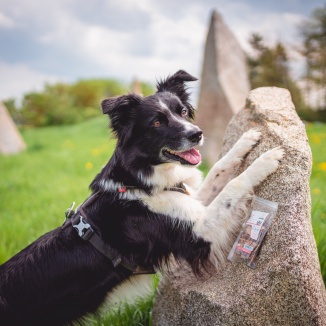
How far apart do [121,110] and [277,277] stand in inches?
67.7

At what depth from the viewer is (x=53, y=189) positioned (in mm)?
6363

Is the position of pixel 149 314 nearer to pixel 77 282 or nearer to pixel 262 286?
pixel 77 282

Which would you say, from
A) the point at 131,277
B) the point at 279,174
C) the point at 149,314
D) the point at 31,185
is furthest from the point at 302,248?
the point at 31,185

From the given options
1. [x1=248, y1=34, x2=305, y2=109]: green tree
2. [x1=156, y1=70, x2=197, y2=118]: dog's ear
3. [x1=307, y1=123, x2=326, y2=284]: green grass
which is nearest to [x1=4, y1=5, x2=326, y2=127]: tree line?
[x1=248, y1=34, x2=305, y2=109]: green tree

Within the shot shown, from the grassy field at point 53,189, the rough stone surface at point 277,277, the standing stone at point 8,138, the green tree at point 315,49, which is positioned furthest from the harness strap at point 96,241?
the green tree at point 315,49

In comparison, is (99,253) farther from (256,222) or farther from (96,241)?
(256,222)

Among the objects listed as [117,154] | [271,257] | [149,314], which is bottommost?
[149,314]

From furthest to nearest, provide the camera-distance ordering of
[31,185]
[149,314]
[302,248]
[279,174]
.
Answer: [31,185] < [149,314] < [279,174] < [302,248]

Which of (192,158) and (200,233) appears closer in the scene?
(200,233)

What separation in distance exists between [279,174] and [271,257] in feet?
1.84

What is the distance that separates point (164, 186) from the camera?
8.41ft

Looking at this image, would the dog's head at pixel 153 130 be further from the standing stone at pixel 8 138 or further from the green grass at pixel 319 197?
the standing stone at pixel 8 138

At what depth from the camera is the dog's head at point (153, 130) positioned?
255 cm

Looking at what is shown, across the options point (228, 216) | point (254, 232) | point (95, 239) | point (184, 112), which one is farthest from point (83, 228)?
point (184, 112)
